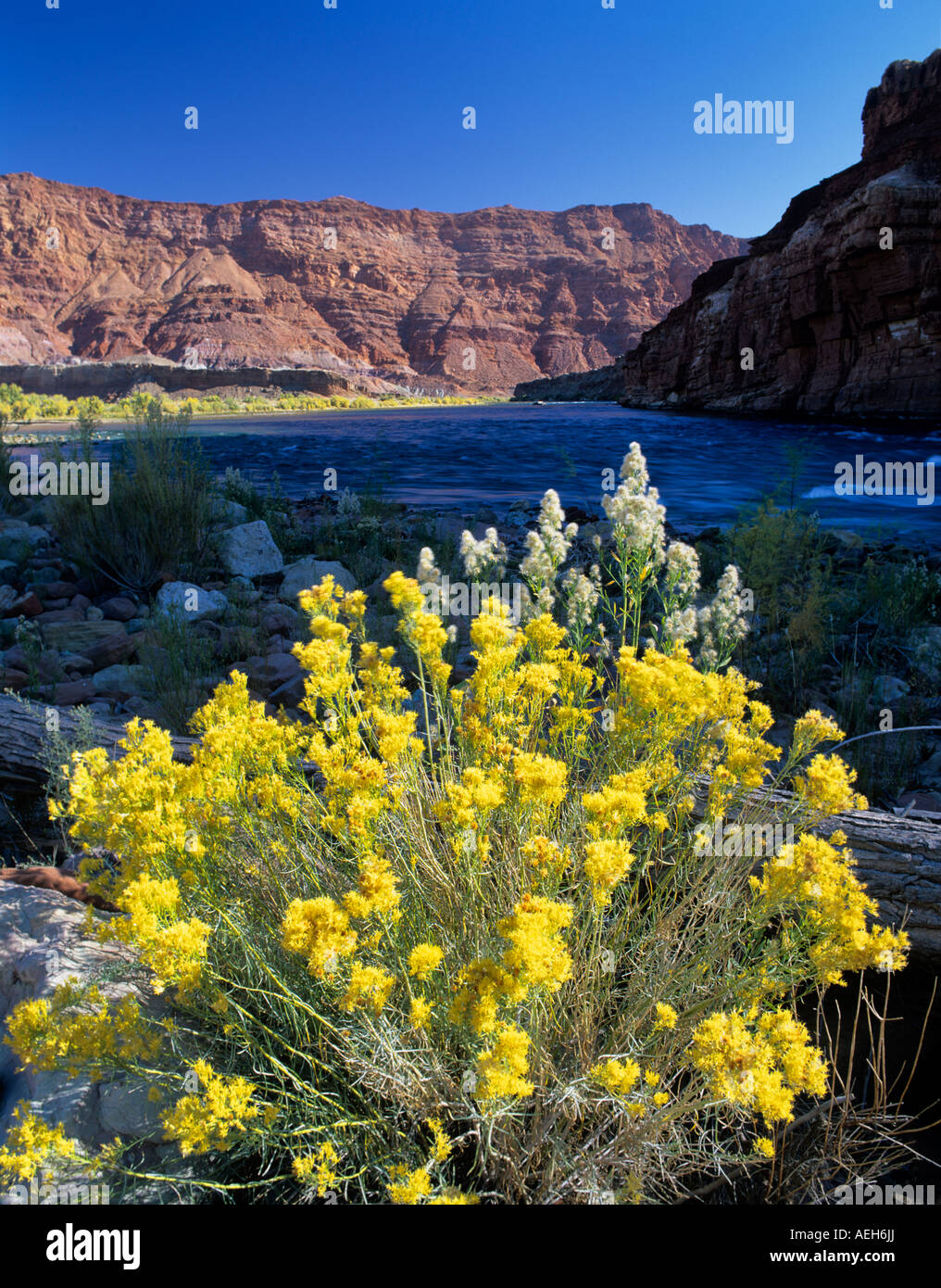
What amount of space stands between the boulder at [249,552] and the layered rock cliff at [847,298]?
31.6 metres

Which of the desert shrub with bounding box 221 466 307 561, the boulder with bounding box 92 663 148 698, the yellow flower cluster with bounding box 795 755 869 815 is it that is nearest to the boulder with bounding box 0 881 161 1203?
the yellow flower cluster with bounding box 795 755 869 815

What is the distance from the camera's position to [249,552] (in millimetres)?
7172

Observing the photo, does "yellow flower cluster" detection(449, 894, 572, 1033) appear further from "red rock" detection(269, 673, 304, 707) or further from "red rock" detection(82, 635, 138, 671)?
"red rock" detection(82, 635, 138, 671)

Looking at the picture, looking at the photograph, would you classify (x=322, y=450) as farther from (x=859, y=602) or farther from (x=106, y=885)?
(x=106, y=885)

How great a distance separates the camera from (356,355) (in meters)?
115

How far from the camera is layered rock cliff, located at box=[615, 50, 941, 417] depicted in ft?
93.0

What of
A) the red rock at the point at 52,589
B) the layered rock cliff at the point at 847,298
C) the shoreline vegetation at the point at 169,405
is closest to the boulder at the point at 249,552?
the red rock at the point at 52,589

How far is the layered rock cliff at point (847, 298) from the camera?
28359 mm

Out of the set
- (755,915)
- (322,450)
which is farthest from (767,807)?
(322,450)

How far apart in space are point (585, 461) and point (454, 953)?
1711 cm

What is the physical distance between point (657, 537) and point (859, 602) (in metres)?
4.02

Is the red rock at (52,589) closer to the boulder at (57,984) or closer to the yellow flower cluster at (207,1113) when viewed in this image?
the boulder at (57,984)

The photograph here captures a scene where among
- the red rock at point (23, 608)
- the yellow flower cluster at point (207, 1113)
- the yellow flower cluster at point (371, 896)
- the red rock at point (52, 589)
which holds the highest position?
the red rock at point (52, 589)

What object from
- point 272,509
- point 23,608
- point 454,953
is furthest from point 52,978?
point 272,509
